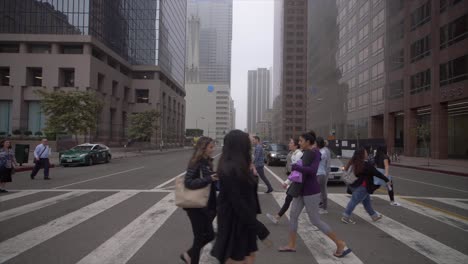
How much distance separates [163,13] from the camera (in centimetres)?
7975

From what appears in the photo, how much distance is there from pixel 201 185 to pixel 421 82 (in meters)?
42.8

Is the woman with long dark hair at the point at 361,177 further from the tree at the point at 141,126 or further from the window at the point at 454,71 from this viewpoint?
the tree at the point at 141,126

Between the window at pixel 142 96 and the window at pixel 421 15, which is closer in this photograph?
the window at pixel 421 15

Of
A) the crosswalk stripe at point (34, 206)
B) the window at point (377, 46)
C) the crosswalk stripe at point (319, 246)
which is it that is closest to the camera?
the crosswalk stripe at point (319, 246)

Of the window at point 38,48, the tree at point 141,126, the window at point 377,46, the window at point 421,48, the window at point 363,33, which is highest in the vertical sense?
the window at point 363,33

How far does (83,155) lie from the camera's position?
75.2ft

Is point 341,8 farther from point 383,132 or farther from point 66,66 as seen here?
point 66,66

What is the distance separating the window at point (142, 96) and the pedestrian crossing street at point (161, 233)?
65229 mm

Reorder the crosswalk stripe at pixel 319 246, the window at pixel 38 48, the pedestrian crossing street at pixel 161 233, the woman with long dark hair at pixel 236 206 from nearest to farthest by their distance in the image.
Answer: the woman with long dark hair at pixel 236 206, the crosswalk stripe at pixel 319 246, the pedestrian crossing street at pixel 161 233, the window at pixel 38 48

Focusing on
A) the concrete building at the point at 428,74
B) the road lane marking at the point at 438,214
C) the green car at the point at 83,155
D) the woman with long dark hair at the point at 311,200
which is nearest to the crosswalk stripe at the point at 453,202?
the road lane marking at the point at 438,214

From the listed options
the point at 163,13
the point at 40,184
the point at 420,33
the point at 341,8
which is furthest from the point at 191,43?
the point at 40,184

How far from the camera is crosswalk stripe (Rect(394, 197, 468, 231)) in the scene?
745cm

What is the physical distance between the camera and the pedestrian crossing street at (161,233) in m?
5.14

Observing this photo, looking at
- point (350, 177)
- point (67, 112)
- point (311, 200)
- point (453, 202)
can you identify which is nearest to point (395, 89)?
point (67, 112)
